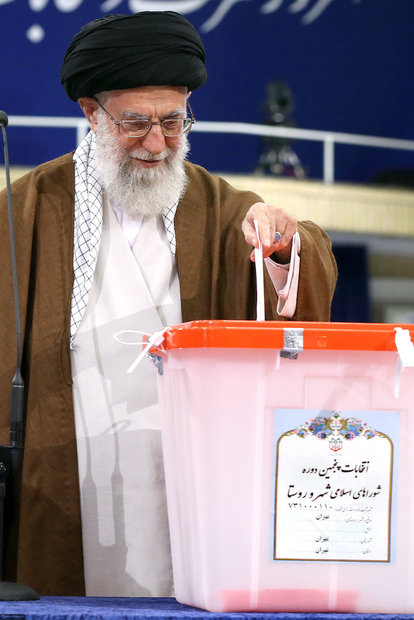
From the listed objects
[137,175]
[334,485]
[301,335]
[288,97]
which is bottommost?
[334,485]

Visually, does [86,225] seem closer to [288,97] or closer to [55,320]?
[55,320]

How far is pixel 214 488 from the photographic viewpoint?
1146 millimetres

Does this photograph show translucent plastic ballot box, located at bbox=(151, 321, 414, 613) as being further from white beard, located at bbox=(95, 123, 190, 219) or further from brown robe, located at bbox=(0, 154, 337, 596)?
white beard, located at bbox=(95, 123, 190, 219)

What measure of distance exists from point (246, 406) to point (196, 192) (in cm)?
78

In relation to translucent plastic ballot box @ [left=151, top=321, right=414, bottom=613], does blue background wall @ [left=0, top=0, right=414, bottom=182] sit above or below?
above

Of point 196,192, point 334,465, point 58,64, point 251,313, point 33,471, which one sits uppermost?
point 58,64

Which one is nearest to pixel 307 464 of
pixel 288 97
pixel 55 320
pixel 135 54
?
pixel 55 320

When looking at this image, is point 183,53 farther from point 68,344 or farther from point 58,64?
point 58,64

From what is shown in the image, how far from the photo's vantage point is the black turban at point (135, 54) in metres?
1.67

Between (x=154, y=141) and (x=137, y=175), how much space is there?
69 millimetres

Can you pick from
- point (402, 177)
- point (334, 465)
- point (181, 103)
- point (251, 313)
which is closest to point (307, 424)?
point (334, 465)

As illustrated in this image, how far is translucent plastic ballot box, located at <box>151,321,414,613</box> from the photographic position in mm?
1119

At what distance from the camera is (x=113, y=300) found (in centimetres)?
176

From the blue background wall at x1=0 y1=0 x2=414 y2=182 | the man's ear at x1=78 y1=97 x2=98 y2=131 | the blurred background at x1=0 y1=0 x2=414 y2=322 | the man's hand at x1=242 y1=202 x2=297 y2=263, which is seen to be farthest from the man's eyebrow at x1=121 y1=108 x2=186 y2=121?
the blue background wall at x1=0 y1=0 x2=414 y2=182
